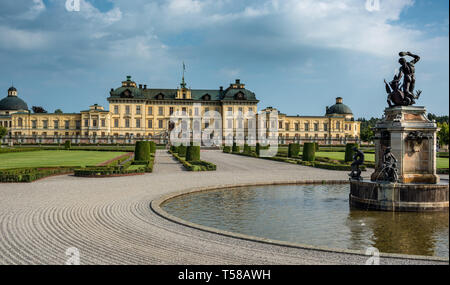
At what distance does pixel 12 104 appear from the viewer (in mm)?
84000

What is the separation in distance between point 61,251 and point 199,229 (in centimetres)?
253

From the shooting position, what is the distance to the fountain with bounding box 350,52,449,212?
985 cm

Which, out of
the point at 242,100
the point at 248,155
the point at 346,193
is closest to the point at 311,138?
the point at 242,100

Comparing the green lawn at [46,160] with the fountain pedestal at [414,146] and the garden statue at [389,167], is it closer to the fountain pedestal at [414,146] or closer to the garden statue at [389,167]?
the garden statue at [389,167]

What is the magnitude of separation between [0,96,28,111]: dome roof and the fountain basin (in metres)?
88.7

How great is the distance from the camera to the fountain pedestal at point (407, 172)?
9.84 meters

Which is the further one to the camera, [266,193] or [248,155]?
[248,155]

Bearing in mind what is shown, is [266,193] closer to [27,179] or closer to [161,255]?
[161,255]

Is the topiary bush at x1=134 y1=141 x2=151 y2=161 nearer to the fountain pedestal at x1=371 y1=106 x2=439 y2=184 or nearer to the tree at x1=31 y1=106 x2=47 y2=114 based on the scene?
the fountain pedestal at x1=371 y1=106 x2=439 y2=184

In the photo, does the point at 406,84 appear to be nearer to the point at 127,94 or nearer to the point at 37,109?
the point at 127,94

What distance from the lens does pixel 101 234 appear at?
722cm

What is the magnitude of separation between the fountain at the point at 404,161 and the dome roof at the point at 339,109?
7810 cm

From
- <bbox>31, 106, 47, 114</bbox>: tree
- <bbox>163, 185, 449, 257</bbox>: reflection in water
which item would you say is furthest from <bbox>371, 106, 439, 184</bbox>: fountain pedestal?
<bbox>31, 106, 47, 114</bbox>: tree
